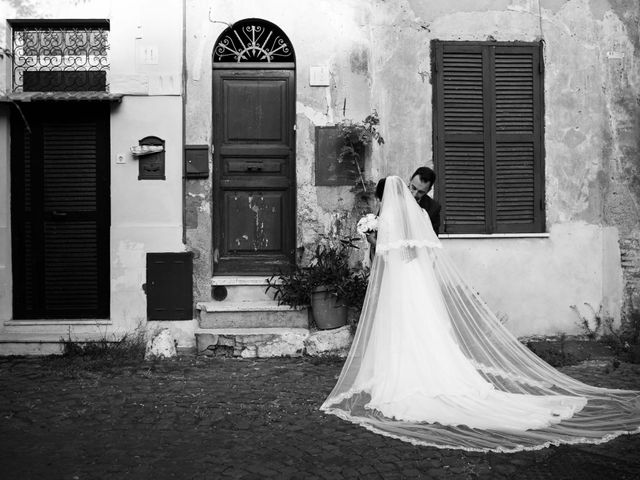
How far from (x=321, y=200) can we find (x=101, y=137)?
2.42m

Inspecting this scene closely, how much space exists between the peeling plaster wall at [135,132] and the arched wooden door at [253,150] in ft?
1.67

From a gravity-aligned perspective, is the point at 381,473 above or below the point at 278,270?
below

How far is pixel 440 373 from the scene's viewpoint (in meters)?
5.20

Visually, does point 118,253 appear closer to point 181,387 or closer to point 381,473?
point 181,387

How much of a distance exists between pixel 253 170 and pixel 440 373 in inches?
139

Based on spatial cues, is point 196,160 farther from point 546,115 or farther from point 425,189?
point 546,115

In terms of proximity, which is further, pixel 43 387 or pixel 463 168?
pixel 463 168

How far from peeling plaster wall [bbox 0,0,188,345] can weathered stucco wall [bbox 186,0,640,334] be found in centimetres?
22

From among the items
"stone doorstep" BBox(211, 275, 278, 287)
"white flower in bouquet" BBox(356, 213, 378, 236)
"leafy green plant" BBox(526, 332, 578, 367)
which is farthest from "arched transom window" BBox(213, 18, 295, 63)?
"leafy green plant" BBox(526, 332, 578, 367)

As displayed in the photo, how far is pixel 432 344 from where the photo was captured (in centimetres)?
535

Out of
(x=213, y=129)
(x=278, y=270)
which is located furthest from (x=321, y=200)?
(x=213, y=129)

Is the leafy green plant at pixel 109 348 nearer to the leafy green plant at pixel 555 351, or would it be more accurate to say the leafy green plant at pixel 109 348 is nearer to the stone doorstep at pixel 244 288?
the stone doorstep at pixel 244 288

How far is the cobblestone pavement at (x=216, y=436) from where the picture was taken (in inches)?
156

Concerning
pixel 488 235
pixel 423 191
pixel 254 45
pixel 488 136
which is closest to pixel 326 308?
pixel 423 191
